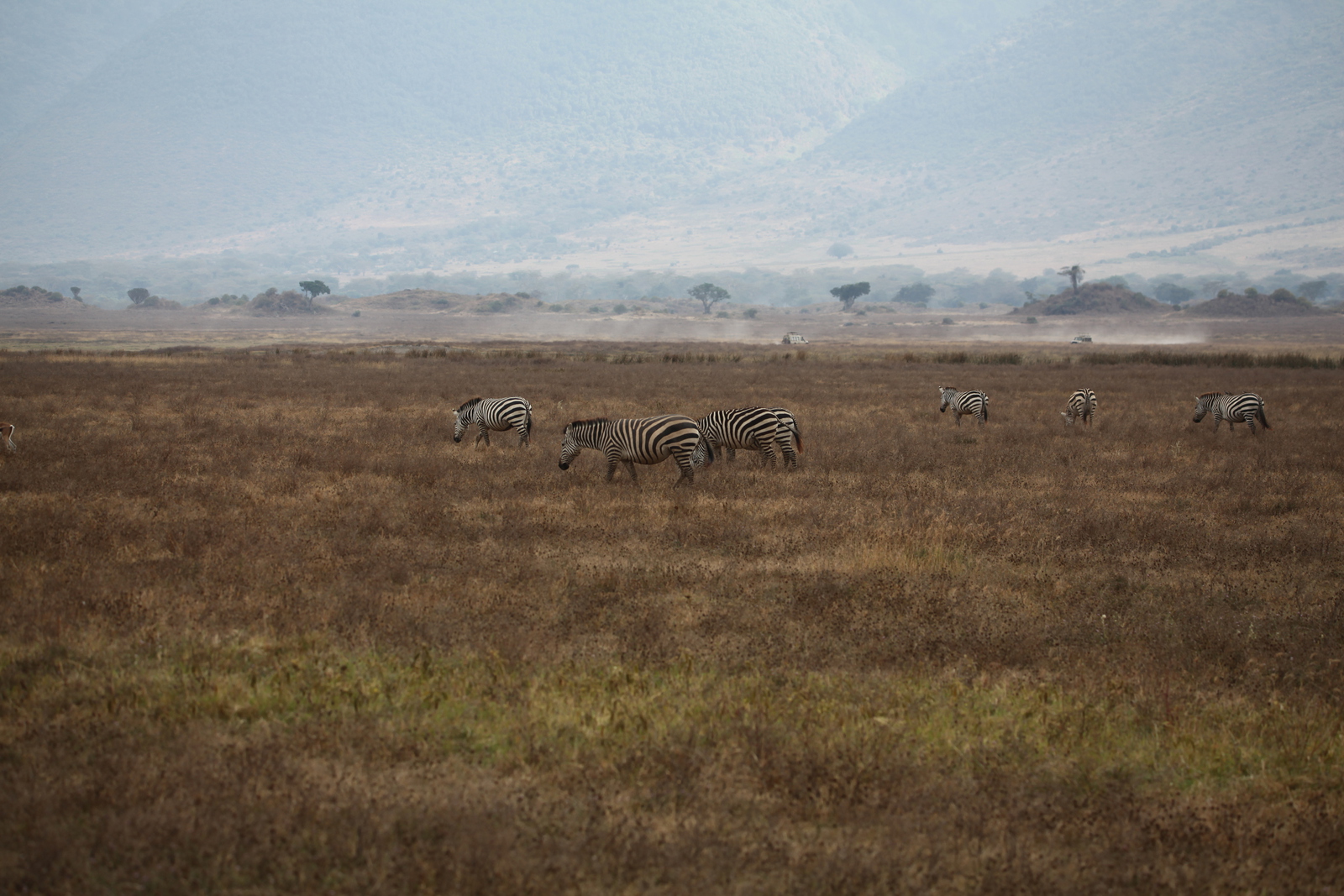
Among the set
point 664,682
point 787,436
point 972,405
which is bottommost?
point 664,682

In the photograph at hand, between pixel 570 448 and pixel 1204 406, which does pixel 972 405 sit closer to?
pixel 1204 406

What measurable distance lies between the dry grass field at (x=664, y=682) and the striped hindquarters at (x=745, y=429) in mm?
839

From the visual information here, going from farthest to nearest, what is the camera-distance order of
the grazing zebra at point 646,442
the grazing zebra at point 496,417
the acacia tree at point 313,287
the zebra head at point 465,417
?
the acacia tree at point 313,287
the zebra head at point 465,417
the grazing zebra at point 496,417
the grazing zebra at point 646,442

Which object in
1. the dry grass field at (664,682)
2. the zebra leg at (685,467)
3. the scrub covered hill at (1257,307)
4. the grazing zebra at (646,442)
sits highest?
the scrub covered hill at (1257,307)

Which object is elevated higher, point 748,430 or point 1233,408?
point 1233,408

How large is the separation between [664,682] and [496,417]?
14615 mm

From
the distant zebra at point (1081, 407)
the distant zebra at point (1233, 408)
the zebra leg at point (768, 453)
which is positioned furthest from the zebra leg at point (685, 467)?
the distant zebra at point (1233, 408)

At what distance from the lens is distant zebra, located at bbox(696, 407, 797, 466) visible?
18.2 meters

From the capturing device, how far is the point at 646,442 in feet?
52.5

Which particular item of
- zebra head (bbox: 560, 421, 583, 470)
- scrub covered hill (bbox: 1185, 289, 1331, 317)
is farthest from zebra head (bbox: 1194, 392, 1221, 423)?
scrub covered hill (bbox: 1185, 289, 1331, 317)

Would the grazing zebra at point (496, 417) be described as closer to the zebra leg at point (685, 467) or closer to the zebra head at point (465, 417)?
the zebra head at point (465, 417)

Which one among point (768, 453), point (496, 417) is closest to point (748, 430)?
point (768, 453)

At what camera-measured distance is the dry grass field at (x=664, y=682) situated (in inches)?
206

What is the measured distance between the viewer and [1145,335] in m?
121
